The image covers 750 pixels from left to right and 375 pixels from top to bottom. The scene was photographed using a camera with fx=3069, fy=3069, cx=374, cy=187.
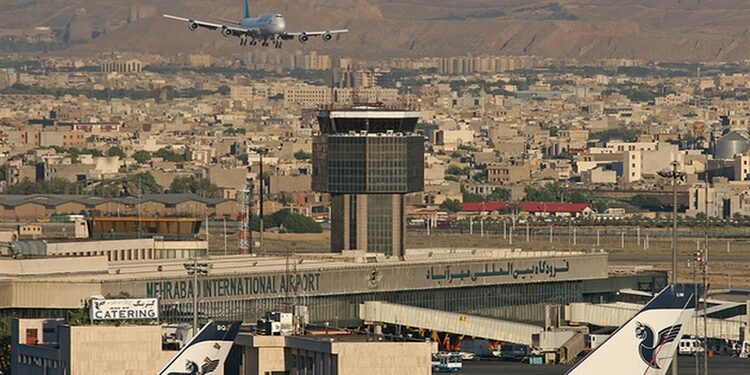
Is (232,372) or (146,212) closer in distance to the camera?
(232,372)

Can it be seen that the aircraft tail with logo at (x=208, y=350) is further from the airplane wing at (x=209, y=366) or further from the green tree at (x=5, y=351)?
the green tree at (x=5, y=351)

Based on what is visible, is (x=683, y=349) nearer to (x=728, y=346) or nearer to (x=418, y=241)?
(x=728, y=346)

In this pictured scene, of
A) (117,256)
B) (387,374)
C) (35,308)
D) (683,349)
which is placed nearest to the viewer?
(387,374)

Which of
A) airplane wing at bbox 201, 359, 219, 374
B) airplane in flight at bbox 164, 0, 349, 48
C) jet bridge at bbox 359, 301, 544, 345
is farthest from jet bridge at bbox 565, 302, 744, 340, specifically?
airplane wing at bbox 201, 359, 219, 374

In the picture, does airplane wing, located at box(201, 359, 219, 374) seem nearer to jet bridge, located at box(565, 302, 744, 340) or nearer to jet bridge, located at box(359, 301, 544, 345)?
jet bridge, located at box(359, 301, 544, 345)

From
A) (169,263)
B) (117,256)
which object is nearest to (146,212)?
(117,256)

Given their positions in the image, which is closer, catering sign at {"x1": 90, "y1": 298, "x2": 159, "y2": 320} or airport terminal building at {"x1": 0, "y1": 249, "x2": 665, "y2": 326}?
catering sign at {"x1": 90, "y1": 298, "x2": 159, "y2": 320}

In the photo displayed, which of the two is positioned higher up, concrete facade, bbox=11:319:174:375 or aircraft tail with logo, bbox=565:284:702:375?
aircraft tail with logo, bbox=565:284:702:375
